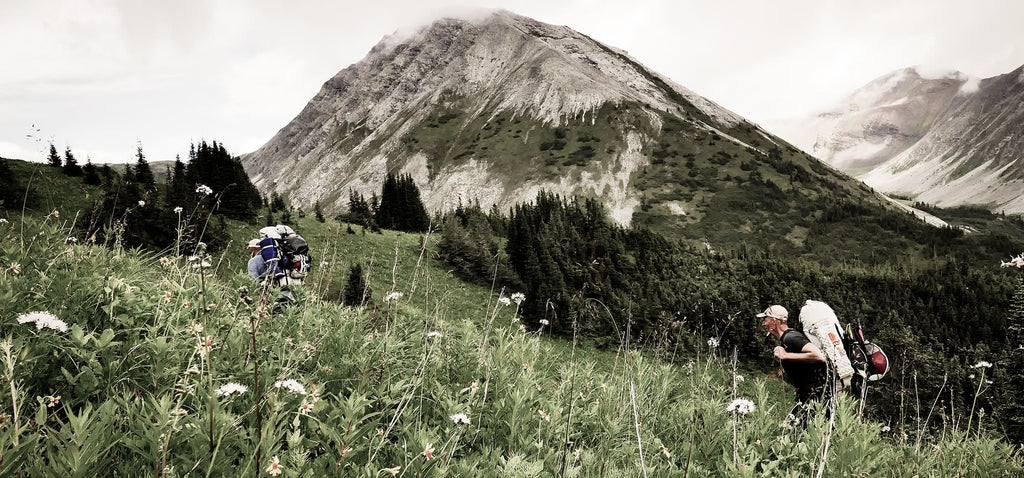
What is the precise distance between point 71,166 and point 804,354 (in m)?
41.1

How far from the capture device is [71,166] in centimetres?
2861

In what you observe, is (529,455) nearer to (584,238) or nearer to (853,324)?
(853,324)

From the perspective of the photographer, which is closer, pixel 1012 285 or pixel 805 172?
pixel 1012 285

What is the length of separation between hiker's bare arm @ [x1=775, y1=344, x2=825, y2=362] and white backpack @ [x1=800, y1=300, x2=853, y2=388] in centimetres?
10

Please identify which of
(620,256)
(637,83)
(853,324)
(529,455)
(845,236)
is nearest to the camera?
(529,455)

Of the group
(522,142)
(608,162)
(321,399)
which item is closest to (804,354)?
(321,399)

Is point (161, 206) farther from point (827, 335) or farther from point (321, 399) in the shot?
point (827, 335)

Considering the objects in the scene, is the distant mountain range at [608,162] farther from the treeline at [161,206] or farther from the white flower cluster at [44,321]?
the white flower cluster at [44,321]

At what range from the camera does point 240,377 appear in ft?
8.91

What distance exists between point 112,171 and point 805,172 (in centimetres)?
15970

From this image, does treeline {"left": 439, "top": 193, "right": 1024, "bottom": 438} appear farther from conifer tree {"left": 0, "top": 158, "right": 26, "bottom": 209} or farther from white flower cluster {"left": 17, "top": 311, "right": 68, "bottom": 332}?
white flower cluster {"left": 17, "top": 311, "right": 68, "bottom": 332}

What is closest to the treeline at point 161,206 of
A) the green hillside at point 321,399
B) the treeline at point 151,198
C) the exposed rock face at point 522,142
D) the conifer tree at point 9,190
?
the treeline at point 151,198

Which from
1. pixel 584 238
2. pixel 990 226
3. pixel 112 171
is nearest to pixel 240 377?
pixel 112 171

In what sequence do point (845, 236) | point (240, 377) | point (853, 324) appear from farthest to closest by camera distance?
point (845, 236) < point (853, 324) < point (240, 377)
